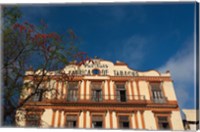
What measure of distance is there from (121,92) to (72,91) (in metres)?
2.88

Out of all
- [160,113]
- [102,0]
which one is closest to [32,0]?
[102,0]

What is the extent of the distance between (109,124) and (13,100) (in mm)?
6905

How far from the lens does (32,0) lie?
605 cm

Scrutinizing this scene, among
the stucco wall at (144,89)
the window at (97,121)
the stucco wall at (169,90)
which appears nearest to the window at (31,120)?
the window at (97,121)

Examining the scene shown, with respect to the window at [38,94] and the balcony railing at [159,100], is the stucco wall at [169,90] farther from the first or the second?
the window at [38,94]

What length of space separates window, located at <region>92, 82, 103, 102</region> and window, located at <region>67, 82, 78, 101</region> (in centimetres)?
102

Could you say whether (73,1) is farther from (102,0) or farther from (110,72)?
(110,72)

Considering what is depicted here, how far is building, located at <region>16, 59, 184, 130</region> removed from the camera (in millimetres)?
13031

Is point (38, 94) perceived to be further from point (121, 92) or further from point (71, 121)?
point (121, 92)

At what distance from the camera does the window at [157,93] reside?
1391cm

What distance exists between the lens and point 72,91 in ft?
45.7

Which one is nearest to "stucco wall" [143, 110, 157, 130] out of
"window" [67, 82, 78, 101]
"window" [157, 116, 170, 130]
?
"window" [157, 116, 170, 130]

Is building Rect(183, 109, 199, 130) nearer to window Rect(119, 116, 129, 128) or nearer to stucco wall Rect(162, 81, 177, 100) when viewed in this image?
stucco wall Rect(162, 81, 177, 100)

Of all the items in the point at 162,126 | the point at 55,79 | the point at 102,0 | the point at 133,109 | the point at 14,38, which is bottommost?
the point at 162,126
